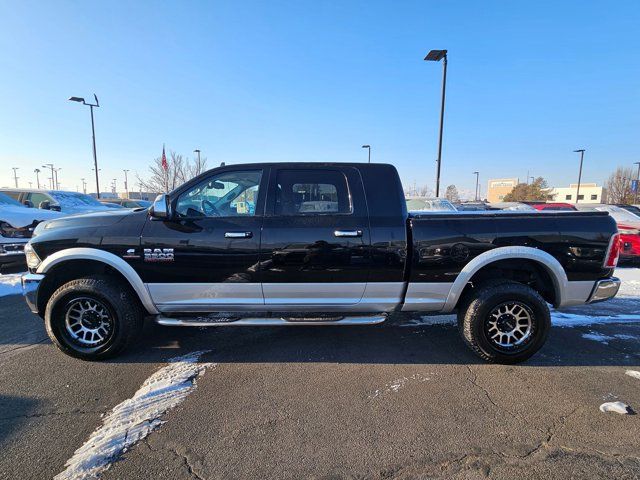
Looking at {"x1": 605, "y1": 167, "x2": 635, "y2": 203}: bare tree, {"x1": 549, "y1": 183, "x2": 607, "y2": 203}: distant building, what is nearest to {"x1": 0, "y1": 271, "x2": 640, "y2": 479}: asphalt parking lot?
{"x1": 605, "y1": 167, "x2": 635, "y2": 203}: bare tree

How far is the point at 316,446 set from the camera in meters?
2.44

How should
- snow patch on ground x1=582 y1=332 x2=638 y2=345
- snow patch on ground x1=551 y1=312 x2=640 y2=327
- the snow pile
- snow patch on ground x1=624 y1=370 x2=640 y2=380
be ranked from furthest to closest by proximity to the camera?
snow patch on ground x1=551 y1=312 x2=640 y2=327 < snow patch on ground x1=582 y1=332 x2=638 y2=345 < snow patch on ground x1=624 y1=370 x2=640 y2=380 < the snow pile

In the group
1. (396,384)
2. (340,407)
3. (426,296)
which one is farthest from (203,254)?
(426,296)

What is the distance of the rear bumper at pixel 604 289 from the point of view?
3.70m

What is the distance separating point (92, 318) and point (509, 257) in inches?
170

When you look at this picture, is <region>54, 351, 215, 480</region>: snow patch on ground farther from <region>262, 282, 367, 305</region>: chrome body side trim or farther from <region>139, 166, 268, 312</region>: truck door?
<region>262, 282, 367, 305</region>: chrome body side trim

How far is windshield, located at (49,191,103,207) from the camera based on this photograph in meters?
12.9

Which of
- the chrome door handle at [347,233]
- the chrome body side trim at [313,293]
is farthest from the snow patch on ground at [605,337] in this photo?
the chrome door handle at [347,233]

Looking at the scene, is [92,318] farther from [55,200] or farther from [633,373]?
[55,200]

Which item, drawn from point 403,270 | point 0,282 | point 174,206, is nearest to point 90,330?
point 174,206

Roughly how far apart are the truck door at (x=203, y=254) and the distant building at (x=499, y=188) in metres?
90.3

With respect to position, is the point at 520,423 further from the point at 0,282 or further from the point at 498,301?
the point at 0,282

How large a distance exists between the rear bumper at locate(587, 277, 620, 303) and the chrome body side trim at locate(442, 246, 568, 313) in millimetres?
228

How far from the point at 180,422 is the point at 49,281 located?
228cm
